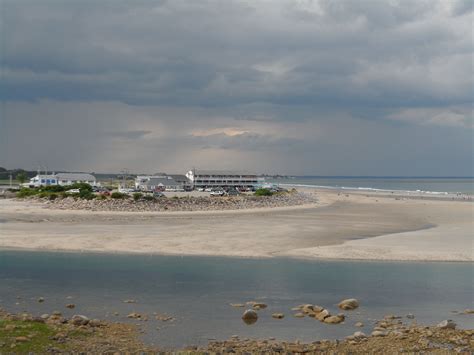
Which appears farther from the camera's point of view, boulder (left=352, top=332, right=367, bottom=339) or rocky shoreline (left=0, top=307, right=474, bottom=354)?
boulder (left=352, top=332, right=367, bottom=339)

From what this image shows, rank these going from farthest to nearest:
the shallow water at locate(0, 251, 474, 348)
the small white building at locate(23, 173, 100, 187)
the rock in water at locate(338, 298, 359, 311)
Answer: the small white building at locate(23, 173, 100, 187) < the rock in water at locate(338, 298, 359, 311) < the shallow water at locate(0, 251, 474, 348)

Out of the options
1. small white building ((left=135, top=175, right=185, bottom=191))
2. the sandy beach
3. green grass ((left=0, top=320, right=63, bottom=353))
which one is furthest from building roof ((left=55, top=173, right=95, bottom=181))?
green grass ((left=0, top=320, right=63, bottom=353))

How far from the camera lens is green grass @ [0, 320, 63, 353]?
1333 cm

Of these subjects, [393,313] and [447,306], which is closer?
[393,313]

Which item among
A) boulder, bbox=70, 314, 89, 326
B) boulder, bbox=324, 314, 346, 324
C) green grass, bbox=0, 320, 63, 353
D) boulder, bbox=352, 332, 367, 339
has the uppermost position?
green grass, bbox=0, 320, 63, 353

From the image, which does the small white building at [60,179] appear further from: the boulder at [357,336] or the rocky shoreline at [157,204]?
the boulder at [357,336]

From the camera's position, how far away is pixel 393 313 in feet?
64.1

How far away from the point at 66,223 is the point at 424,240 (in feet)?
111

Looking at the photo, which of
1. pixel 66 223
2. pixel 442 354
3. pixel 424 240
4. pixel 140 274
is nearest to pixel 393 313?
pixel 442 354

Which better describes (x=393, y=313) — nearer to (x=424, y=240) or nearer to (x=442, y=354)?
(x=442, y=354)

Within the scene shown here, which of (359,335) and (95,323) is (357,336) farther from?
(95,323)

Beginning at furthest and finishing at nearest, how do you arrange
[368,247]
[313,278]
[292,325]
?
[368,247], [313,278], [292,325]

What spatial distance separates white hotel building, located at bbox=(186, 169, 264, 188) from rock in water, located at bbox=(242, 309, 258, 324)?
456 feet

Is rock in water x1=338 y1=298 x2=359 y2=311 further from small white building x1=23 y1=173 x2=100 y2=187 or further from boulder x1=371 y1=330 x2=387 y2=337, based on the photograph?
small white building x1=23 y1=173 x2=100 y2=187
